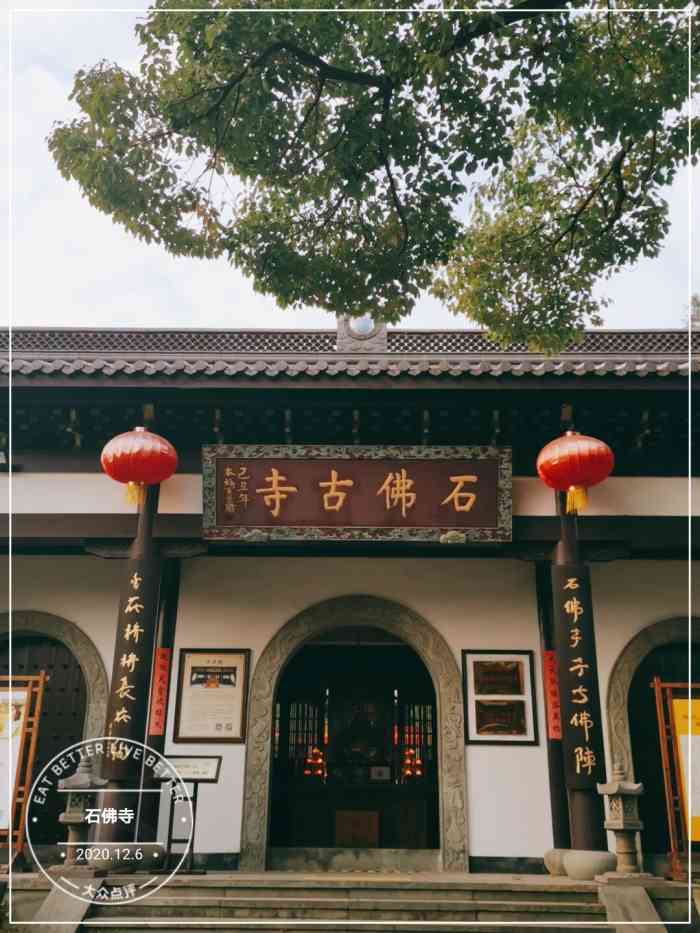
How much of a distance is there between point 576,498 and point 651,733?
2.75m

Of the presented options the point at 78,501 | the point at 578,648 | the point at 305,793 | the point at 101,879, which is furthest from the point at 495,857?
the point at 78,501

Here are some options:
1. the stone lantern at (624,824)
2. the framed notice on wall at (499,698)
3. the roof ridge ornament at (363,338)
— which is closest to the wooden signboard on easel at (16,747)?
the framed notice on wall at (499,698)

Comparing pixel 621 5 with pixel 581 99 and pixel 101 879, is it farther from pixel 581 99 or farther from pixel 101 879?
pixel 101 879

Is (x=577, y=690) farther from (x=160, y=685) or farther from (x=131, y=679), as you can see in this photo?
(x=160, y=685)

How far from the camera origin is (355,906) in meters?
5.79

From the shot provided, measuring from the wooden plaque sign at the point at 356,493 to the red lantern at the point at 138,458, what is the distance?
541 mm

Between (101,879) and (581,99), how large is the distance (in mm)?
→ 6165

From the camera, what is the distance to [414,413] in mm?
7590

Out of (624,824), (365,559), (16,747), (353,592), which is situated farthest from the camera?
(365,559)

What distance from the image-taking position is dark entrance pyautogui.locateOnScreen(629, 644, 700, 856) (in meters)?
7.89

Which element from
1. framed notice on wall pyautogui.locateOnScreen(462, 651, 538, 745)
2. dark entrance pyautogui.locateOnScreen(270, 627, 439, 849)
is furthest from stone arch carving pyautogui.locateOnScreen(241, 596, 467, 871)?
dark entrance pyautogui.locateOnScreen(270, 627, 439, 849)

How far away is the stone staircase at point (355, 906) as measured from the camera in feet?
18.5

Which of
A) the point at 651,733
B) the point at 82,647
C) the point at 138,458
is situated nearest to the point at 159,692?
the point at 82,647

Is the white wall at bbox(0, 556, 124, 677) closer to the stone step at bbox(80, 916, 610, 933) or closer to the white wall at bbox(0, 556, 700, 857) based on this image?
the white wall at bbox(0, 556, 700, 857)
